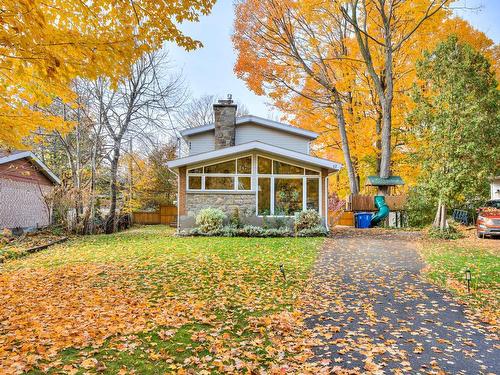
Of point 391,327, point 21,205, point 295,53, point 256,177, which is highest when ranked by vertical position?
point 295,53

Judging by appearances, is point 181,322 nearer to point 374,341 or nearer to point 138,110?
point 374,341

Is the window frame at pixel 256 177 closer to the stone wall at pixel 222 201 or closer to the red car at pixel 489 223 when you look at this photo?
the stone wall at pixel 222 201

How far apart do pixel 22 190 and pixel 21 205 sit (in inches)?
29.0

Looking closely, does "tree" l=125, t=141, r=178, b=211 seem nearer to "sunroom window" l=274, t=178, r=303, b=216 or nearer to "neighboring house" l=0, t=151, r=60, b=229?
"neighboring house" l=0, t=151, r=60, b=229

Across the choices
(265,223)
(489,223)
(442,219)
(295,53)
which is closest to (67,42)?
(265,223)

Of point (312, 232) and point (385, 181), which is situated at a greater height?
point (385, 181)

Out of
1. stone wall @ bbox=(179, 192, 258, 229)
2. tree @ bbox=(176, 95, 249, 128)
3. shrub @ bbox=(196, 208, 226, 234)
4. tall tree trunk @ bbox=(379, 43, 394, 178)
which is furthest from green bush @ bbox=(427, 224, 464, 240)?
tree @ bbox=(176, 95, 249, 128)

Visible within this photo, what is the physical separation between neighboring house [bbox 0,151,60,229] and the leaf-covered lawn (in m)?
15.0

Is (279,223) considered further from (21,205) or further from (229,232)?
(21,205)

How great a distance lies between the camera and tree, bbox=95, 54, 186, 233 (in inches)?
674

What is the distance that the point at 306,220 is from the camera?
49.0ft

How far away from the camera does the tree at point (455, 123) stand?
45.2ft

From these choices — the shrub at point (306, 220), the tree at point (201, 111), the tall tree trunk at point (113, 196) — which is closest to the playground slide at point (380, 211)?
the shrub at point (306, 220)

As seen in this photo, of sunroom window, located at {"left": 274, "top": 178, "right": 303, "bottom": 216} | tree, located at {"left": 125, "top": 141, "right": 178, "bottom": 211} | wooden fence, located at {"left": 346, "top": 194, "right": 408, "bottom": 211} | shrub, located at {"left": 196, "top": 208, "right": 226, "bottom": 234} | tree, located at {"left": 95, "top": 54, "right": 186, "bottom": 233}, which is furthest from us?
tree, located at {"left": 125, "top": 141, "right": 178, "bottom": 211}
